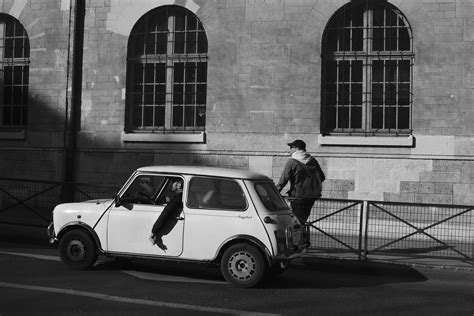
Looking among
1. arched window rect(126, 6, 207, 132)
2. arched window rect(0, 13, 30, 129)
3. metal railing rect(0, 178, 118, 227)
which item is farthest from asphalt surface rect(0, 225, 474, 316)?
arched window rect(0, 13, 30, 129)

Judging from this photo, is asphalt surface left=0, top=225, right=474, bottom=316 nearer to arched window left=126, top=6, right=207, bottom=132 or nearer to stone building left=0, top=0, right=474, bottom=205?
stone building left=0, top=0, right=474, bottom=205

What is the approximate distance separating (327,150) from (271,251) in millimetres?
6614

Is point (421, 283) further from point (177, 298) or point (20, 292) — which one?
point (20, 292)

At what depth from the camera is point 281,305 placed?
22.1ft

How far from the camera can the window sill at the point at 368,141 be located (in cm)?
1328

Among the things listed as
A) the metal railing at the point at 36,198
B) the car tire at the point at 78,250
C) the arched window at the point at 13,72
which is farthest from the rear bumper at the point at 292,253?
the arched window at the point at 13,72

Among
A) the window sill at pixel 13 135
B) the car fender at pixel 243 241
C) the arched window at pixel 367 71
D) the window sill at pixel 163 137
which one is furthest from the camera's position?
the window sill at pixel 13 135

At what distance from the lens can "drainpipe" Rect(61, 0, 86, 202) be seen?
15.3m

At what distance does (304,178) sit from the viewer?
10.1 metres

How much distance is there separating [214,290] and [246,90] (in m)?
7.48

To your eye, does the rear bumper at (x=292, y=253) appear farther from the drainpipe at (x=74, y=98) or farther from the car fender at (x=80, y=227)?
the drainpipe at (x=74, y=98)

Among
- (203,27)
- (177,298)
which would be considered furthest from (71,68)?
(177,298)

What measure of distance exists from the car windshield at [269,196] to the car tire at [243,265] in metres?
0.62

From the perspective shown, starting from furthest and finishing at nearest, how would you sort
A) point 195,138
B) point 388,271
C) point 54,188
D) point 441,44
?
point 195,138 < point 441,44 < point 54,188 < point 388,271
